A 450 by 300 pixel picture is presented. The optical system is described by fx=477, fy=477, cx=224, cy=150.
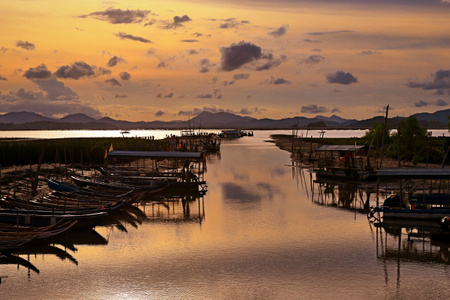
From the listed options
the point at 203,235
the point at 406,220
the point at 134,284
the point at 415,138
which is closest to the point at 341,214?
the point at 406,220

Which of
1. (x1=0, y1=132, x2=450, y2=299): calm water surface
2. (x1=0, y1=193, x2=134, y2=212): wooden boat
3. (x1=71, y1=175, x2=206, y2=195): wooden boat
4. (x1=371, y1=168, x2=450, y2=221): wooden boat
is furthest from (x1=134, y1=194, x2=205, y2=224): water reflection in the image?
(x1=371, y1=168, x2=450, y2=221): wooden boat

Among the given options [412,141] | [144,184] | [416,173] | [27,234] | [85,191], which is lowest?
[27,234]

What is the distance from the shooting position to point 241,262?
2448cm

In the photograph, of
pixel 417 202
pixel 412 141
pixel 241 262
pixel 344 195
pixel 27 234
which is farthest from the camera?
pixel 412 141

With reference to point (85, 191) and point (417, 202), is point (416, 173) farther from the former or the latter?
point (85, 191)

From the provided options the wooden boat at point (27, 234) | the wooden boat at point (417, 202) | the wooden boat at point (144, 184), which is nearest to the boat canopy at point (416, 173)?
the wooden boat at point (417, 202)

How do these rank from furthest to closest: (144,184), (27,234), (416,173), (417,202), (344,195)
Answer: (144,184), (344,195), (417,202), (416,173), (27,234)

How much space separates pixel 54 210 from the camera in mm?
32062

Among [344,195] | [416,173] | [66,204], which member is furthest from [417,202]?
[66,204]

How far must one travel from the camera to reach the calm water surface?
67.9ft

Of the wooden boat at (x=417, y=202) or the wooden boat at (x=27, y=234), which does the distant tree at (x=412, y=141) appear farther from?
the wooden boat at (x=27, y=234)

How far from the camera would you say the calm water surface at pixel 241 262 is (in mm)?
20688

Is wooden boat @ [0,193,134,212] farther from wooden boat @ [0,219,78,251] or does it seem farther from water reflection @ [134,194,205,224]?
wooden boat @ [0,219,78,251]

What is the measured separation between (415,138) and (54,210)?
6318 cm
